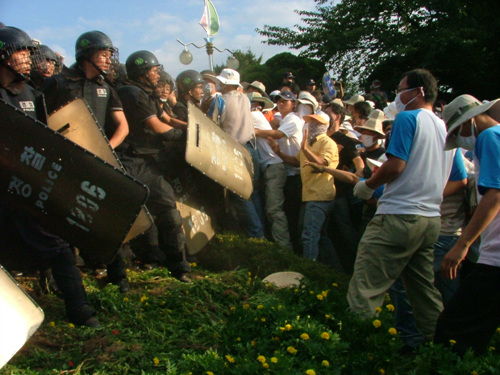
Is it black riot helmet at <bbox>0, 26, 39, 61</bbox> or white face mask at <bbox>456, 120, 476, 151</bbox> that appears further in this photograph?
black riot helmet at <bbox>0, 26, 39, 61</bbox>

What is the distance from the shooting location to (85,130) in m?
4.41

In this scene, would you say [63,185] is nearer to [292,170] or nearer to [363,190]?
[363,190]

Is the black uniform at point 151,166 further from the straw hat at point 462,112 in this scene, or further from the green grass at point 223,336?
the straw hat at point 462,112

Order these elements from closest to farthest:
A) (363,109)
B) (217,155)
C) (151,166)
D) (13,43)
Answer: (13,43)
(151,166)
(217,155)
(363,109)

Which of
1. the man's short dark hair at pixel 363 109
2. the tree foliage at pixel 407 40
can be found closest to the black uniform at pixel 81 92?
the man's short dark hair at pixel 363 109

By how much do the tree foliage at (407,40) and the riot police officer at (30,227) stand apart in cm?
1533

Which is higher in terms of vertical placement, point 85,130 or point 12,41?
point 12,41

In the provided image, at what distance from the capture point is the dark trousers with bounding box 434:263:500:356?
3082 millimetres

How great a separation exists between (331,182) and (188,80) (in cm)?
199

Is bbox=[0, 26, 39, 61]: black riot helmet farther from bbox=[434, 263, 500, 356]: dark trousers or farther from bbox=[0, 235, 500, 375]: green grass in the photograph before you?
bbox=[434, 263, 500, 356]: dark trousers

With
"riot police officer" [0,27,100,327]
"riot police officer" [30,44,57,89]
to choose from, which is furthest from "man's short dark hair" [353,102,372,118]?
"riot police officer" [0,27,100,327]

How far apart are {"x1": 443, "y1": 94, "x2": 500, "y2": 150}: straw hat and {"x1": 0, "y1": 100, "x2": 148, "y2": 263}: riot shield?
2040 mm

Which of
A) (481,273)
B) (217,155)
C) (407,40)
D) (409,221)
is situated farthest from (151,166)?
(407,40)

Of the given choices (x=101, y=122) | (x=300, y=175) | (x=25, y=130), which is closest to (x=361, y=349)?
(x=25, y=130)
